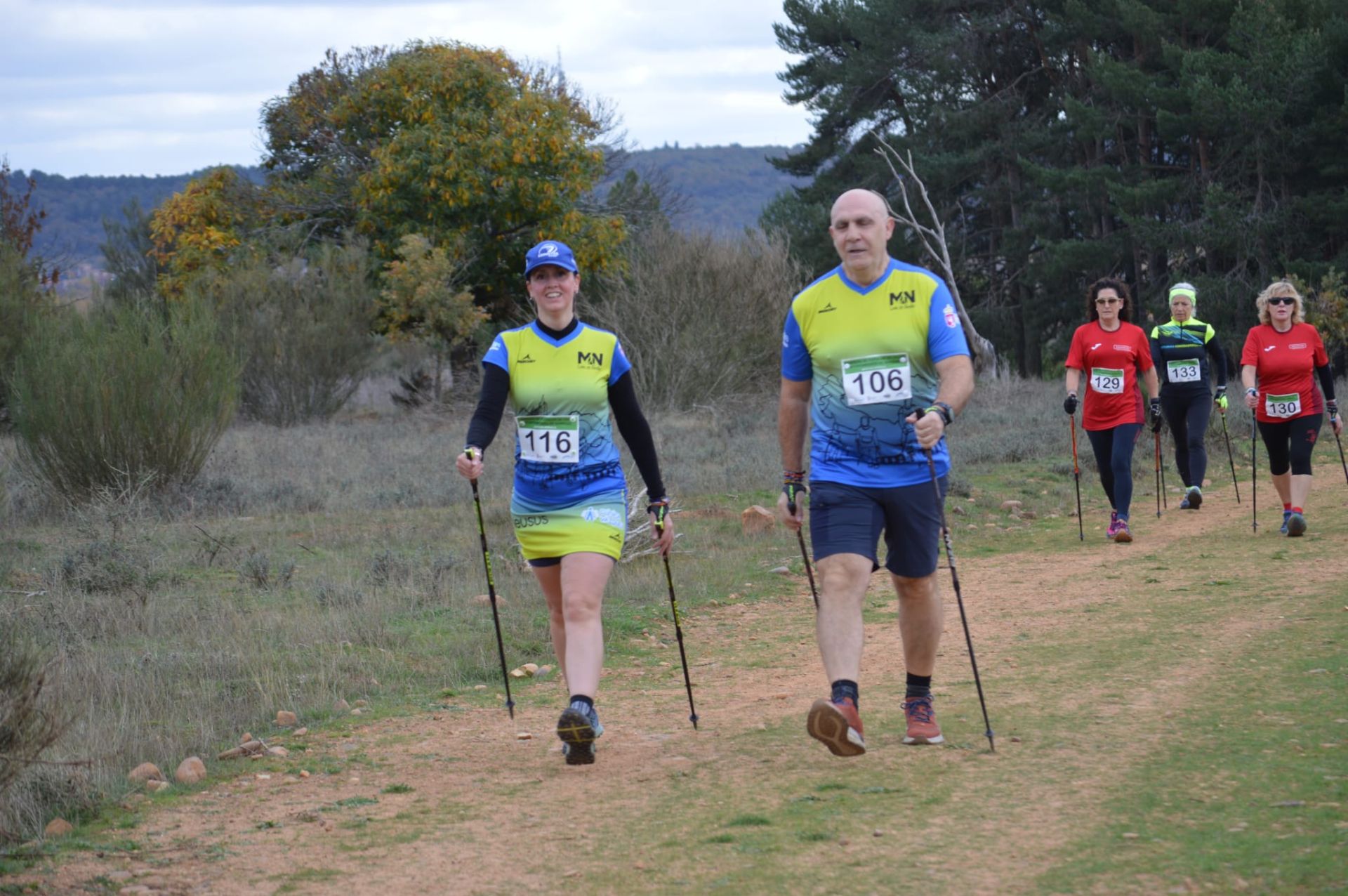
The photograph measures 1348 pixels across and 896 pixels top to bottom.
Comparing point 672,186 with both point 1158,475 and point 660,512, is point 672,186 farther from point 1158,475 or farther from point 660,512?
point 660,512

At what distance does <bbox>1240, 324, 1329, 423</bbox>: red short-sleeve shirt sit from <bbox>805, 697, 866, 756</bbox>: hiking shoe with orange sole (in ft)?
25.6

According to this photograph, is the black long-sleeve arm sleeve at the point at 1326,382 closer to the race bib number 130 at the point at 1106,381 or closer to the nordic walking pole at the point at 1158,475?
the race bib number 130 at the point at 1106,381

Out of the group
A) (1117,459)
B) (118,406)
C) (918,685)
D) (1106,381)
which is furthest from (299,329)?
(918,685)

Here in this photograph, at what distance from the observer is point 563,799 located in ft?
19.5

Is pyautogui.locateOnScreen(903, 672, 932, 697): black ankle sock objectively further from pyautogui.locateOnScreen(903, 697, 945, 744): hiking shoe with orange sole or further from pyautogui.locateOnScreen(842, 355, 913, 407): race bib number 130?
pyautogui.locateOnScreen(842, 355, 913, 407): race bib number 130

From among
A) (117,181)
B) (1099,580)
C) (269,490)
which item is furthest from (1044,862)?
(117,181)

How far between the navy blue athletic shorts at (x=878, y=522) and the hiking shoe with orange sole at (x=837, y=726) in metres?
0.59

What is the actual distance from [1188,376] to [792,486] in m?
9.38

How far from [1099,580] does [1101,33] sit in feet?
95.1

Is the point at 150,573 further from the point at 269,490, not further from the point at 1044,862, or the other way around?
the point at 1044,862

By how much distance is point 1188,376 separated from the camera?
580 inches

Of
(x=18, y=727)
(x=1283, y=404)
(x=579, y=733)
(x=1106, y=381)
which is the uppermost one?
(x=1106, y=381)

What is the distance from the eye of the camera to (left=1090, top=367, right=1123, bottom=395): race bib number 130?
514 inches

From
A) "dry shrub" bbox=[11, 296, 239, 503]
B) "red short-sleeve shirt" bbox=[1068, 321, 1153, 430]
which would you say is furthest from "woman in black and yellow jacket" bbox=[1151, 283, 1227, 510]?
"dry shrub" bbox=[11, 296, 239, 503]
